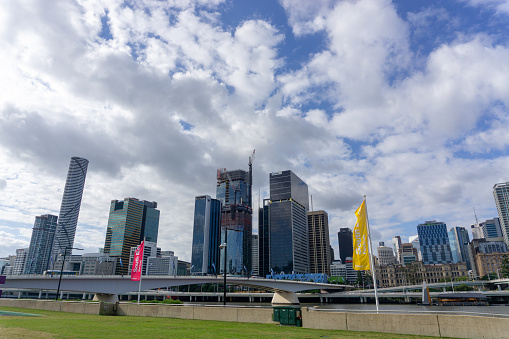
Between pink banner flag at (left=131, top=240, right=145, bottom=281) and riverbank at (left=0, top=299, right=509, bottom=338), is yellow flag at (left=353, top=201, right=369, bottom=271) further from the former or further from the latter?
pink banner flag at (left=131, top=240, right=145, bottom=281)

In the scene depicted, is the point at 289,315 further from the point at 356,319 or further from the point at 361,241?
the point at 361,241

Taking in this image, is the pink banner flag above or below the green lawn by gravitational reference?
above

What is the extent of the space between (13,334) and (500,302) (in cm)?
15989

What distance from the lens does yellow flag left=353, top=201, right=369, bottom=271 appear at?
27922mm

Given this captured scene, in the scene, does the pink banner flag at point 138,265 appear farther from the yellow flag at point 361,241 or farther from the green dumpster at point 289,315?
the yellow flag at point 361,241

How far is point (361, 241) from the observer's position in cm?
2862

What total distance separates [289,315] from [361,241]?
909 cm

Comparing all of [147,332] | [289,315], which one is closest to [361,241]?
[289,315]

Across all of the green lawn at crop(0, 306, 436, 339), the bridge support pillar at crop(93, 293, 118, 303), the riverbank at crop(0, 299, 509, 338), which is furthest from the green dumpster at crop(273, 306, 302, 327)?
the bridge support pillar at crop(93, 293, 118, 303)

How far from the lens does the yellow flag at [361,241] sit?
1099 inches

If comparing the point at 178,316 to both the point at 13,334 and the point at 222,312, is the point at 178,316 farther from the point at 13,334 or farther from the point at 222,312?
the point at 13,334

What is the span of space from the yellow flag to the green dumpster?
698cm

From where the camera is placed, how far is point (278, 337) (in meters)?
18.2

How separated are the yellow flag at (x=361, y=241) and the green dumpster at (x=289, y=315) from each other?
6.98m
